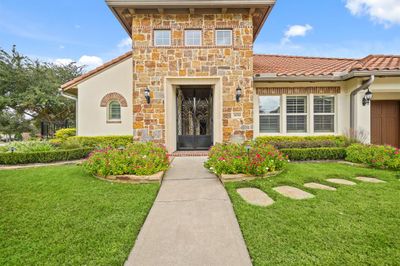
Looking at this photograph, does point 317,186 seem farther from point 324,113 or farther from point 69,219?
point 324,113

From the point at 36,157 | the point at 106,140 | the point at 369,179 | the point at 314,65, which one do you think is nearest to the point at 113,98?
the point at 106,140

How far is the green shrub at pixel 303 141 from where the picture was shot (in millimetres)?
7309

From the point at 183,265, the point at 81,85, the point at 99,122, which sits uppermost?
the point at 81,85

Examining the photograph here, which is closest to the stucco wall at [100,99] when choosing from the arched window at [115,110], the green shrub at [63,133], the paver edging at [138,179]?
the arched window at [115,110]

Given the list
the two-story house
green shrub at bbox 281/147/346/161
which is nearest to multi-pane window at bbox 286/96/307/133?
the two-story house

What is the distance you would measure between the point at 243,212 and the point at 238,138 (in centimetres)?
479

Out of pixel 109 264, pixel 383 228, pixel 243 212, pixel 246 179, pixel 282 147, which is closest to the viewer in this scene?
pixel 109 264

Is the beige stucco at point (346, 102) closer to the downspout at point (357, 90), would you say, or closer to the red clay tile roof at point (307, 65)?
the downspout at point (357, 90)

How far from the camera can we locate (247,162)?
4773 millimetres

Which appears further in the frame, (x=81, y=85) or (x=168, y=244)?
(x=81, y=85)

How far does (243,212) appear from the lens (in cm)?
313

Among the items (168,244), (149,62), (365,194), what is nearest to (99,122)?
(149,62)

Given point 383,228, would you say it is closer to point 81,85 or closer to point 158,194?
point 158,194

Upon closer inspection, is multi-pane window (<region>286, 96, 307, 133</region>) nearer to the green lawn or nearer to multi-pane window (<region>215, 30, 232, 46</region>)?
multi-pane window (<region>215, 30, 232, 46</region>)
